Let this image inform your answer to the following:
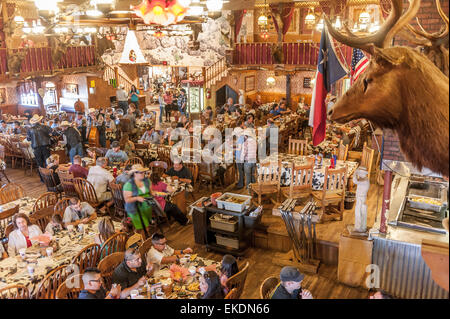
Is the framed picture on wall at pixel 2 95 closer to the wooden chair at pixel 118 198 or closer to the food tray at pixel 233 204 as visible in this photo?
the wooden chair at pixel 118 198

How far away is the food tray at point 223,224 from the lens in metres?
6.35

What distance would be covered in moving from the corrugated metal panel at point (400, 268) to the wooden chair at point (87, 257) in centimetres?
365

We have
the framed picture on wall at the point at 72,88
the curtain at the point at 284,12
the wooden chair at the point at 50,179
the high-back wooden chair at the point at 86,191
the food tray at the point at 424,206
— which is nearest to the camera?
the food tray at the point at 424,206

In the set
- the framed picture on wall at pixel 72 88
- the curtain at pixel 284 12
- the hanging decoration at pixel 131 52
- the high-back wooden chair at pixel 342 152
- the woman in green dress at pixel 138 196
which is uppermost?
the curtain at pixel 284 12

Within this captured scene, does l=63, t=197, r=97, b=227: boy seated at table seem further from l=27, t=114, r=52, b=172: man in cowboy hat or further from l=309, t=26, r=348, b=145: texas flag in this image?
l=27, t=114, r=52, b=172: man in cowboy hat

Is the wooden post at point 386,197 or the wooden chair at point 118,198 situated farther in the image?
the wooden chair at point 118,198

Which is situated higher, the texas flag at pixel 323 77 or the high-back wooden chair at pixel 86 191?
the texas flag at pixel 323 77

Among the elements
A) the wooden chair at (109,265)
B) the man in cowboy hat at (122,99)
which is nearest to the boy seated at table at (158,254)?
the wooden chair at (109,265)

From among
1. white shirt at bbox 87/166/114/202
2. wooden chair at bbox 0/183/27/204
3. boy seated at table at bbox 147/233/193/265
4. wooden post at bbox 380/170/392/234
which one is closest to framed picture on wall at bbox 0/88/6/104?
wooden chair at bbox 0/183/27/204

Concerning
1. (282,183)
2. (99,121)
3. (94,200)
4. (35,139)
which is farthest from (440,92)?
(99,121)

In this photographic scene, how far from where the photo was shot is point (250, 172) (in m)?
8.77

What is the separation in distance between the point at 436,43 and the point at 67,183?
694cm

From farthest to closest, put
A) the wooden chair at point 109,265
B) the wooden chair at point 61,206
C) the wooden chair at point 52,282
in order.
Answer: the wooden chair at point 61,206, the wooden chair at point 109,265, the wooden chair at point 52,282

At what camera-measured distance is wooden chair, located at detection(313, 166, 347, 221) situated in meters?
7.05
